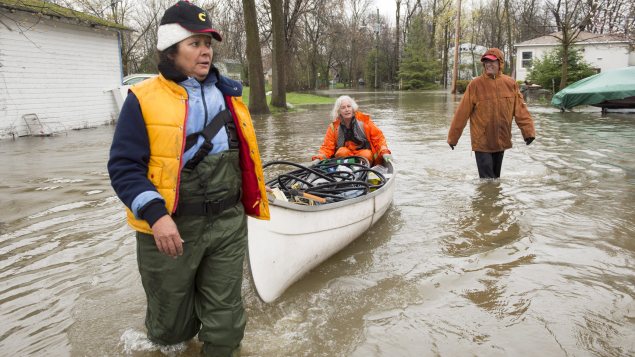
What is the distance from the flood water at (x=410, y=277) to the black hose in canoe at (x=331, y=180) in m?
0.60

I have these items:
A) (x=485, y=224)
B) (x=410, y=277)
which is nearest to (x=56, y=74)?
(x=485, y=224)

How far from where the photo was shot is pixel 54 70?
14.9m

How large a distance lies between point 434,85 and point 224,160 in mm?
52777

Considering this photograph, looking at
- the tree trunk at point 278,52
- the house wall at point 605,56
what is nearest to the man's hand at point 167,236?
the tree trunk at point 278,52

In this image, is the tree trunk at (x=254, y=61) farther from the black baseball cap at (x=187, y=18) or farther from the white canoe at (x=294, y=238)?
the black baseball cap at (x=187, y=18)

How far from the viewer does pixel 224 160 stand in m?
2.63

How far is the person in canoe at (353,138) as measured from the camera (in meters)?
7.07

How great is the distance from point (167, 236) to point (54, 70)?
48.7 ft

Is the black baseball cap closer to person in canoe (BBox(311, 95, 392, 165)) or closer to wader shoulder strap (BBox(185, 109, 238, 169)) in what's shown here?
wader shoulder strap (BBox(185, 109, 238, 169))

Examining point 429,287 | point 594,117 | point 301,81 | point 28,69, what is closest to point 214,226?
point 429,287

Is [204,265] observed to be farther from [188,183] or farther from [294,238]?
[294,238]

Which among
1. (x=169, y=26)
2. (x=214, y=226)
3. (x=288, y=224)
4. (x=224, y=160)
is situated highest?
(x=169, y=26)

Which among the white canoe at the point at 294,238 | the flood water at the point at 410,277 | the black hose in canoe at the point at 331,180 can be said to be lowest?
the flood water at the point at 410,277

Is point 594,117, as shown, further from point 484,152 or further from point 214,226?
point 214,226
